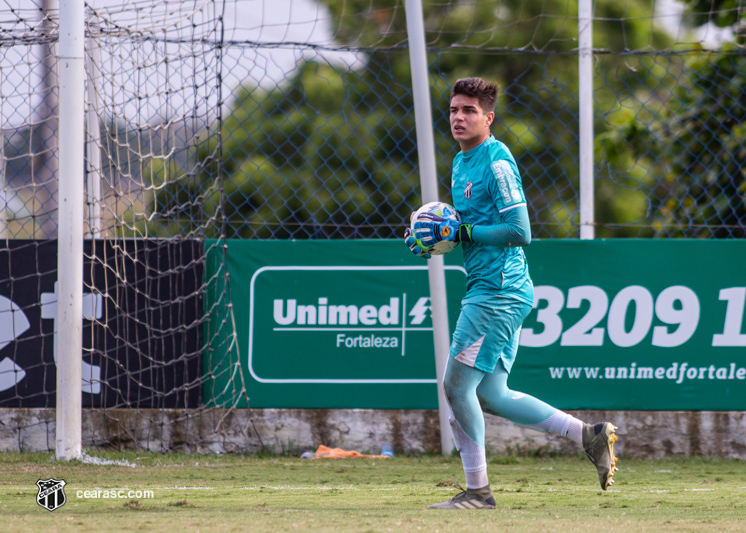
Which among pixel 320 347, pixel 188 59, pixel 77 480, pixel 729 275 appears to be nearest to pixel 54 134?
pixel 188 59

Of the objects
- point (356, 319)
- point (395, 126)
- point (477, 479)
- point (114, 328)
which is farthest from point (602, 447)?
point (395, 126)

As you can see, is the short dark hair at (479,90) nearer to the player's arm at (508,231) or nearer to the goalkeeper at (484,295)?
the goalkeeper at (484,295)

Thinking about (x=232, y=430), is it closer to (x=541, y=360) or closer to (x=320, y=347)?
(x=320, y=347)

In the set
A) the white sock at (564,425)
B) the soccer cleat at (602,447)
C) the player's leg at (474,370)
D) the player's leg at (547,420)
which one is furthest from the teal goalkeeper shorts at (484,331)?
the soccer cleat at (602,447)

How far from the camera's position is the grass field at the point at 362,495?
3465mm

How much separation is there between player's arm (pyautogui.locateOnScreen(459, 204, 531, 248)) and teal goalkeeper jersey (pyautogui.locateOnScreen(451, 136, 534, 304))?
0.03 metres

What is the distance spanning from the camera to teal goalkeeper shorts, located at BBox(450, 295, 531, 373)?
3945 mm

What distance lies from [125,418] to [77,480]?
1.59 metres

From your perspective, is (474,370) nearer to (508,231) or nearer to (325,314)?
(508,231)

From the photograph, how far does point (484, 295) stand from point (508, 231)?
0.31 m

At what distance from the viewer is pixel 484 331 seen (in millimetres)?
3947

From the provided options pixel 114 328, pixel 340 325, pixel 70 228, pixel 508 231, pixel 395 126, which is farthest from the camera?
pixel 395 126

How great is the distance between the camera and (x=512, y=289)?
400 cm

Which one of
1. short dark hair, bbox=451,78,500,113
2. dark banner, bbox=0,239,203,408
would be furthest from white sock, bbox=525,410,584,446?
dark banner, bbox=0,239,203,408
